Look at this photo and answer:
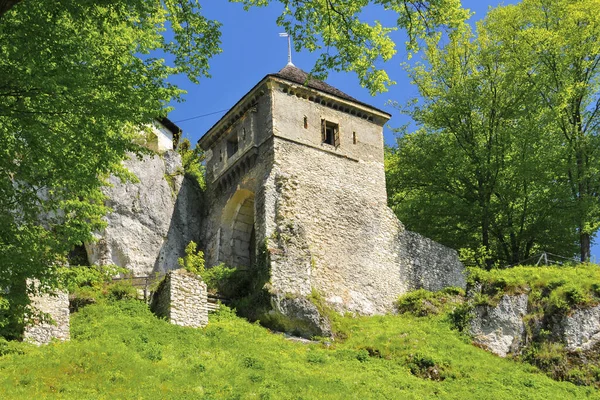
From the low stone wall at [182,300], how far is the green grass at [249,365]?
54 centimetres

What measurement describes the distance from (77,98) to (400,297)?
1786 centimetres

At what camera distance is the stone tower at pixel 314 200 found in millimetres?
26219

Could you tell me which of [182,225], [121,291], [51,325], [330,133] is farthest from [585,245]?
[51,325]

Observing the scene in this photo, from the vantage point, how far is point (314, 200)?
27547mm

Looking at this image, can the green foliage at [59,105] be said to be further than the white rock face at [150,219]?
No

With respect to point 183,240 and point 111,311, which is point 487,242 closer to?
point 183,240

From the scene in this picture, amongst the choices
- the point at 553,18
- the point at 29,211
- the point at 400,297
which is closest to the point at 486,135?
the point at 553,18

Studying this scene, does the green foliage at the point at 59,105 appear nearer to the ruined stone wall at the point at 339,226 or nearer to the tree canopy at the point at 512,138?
the ruined stone wall at the point at 339,226

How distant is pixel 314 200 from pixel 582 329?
10029 millimetres

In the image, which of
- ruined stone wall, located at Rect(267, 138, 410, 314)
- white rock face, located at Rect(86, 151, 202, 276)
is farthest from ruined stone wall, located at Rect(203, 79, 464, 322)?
white rock face, located at Rect(86, 151, 202, 276)

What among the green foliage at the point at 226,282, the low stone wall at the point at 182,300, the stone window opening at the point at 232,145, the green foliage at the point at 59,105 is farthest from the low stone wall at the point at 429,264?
the green foliage at the point at 59,105

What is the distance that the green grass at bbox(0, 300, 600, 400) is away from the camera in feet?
51.0

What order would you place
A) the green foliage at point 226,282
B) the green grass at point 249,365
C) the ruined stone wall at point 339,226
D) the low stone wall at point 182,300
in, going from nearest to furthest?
the green grass at point 249,365 → the low stone wall at point 182,300 → the green foliage at point 226,282 → the ruined stone wall at point 339,226

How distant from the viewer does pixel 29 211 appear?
1339cm
